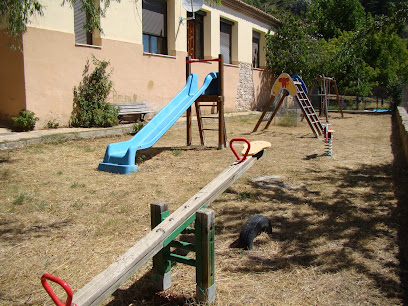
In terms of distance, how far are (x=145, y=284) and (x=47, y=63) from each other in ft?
26.6

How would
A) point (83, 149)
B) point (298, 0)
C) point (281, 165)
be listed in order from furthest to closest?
point (298, 0) < point (83, 149) < point (281, 165)

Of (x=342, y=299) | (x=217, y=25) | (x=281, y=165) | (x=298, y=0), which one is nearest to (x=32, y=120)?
(x=281, y=165)

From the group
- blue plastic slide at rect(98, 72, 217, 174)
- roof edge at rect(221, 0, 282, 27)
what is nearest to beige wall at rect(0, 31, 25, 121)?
blue plastic slide at rect(98, 72, 217, 174)

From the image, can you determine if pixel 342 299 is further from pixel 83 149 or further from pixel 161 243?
pixel 83 149

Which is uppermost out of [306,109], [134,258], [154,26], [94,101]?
[154,26]

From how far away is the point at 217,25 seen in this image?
15961 millimetres

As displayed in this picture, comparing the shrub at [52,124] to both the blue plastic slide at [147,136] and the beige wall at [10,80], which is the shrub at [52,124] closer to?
the beige wall at [10,80]

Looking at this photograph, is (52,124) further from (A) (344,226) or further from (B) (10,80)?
(A) (344,226)

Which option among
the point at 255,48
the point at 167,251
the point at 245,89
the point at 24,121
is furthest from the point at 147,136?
the point at 255,48

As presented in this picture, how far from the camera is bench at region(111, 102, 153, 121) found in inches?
440

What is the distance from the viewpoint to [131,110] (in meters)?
11.5

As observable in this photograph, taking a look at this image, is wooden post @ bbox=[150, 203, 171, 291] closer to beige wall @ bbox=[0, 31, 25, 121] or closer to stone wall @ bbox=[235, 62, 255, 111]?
beige wall @ bbox=[0, 31, 25, 121]

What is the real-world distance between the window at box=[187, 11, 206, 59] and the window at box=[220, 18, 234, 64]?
1.39m

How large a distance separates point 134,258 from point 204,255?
562 mm
